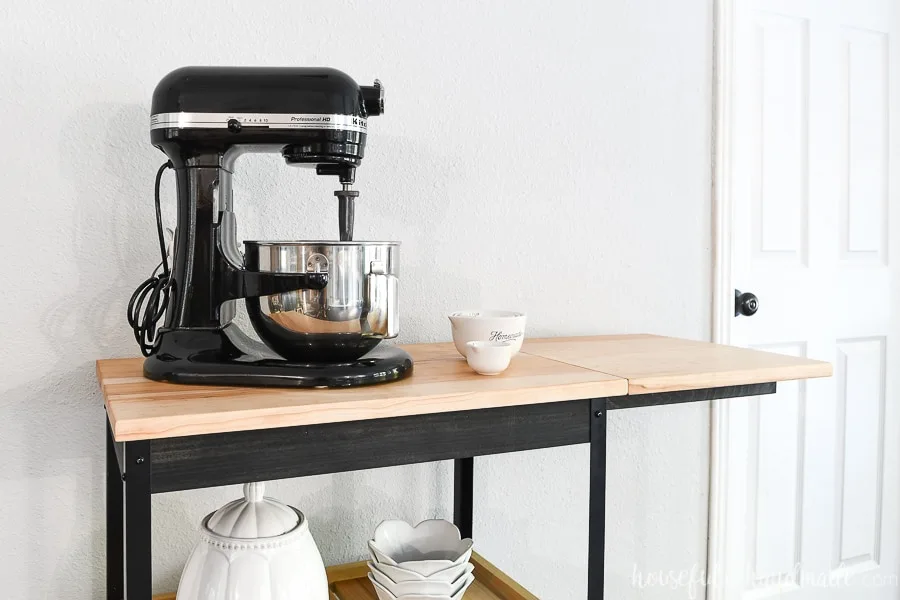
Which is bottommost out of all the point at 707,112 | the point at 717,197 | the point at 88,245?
the point at 88,245

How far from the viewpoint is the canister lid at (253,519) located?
3.33 feet

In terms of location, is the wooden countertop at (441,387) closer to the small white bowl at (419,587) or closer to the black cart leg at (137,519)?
the black cart leg at (137,519)

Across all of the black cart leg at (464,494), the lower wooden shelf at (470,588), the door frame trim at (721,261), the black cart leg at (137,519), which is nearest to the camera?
the black cart leg at (137,519)

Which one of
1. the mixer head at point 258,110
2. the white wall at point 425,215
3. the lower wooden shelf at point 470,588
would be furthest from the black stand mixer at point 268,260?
the lower wooden shelf at point 470,588

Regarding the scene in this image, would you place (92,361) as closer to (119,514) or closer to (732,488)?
(119,514)

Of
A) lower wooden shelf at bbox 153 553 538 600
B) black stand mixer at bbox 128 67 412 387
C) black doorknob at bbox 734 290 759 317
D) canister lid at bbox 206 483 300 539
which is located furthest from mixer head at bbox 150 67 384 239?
black doorknob at bbox 734 290 759 317

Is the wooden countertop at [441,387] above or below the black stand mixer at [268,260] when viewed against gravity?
below

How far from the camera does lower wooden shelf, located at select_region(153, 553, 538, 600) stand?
1246 mm

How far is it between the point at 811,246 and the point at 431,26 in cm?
108

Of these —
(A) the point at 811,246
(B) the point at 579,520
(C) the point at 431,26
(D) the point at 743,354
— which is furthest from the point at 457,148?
(A) the point at 811,246

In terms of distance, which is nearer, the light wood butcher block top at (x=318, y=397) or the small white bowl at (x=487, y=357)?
the light wood butcher block top at (x=318, y=397)

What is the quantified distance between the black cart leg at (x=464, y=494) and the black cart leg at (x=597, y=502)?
0.38 meters

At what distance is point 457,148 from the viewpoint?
4.64ft

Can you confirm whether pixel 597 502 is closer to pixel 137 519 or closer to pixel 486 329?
pixel 486 329
